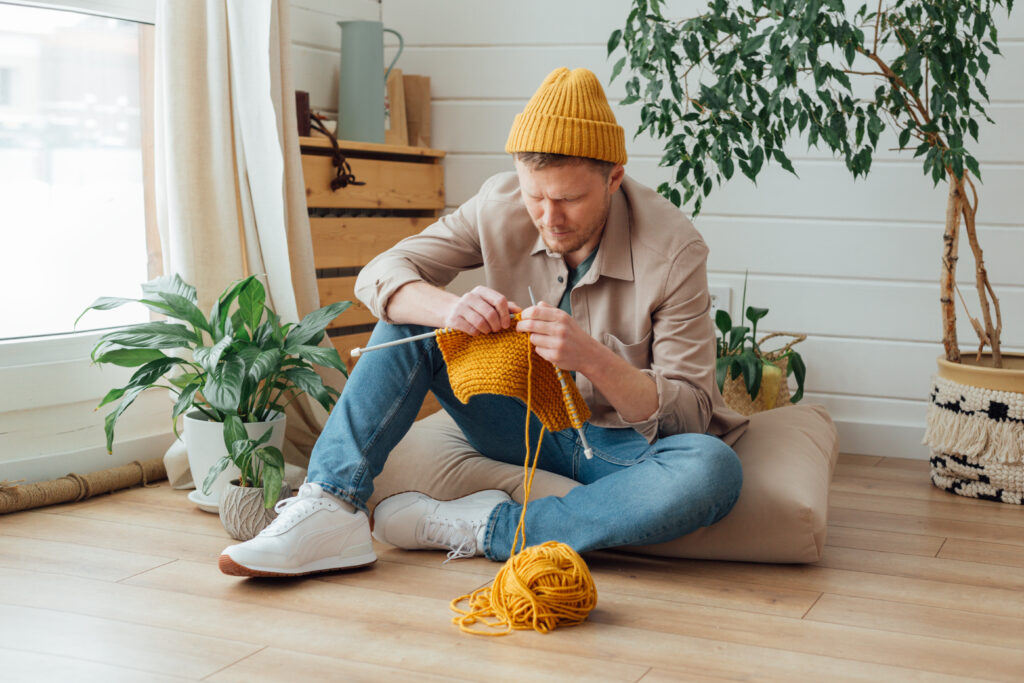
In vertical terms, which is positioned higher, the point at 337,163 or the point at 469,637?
the point at 337,163

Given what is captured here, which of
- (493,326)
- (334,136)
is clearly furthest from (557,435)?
(334,136)

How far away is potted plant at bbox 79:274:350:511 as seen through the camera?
2.14 metres

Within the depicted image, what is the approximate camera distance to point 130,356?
85.5 inches

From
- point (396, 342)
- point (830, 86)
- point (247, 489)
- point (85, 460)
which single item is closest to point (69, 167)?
point (85, 460)

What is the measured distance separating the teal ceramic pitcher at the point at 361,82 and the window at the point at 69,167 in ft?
1.91

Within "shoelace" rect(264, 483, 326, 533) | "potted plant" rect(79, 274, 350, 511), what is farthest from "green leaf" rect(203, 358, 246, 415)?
"shoelace" rect(264, 483, 326, 533)

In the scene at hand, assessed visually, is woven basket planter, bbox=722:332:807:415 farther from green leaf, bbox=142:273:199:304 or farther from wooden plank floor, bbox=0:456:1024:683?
green leaf, bbox=142:273:199:304

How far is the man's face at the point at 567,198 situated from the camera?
1.76 m

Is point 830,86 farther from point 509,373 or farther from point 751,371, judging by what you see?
point 509,373

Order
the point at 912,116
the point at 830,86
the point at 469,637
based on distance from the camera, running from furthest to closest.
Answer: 1. the point at 830,86
2. the point at 912,116
3. the point at 469,637

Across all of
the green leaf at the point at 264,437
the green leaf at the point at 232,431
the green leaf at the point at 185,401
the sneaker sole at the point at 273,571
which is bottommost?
the sneaker sole at the point at 273,571

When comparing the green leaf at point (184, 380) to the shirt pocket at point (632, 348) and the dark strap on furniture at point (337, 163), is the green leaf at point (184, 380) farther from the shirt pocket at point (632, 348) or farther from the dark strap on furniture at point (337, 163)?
the shirt pocket at point (632, 348)

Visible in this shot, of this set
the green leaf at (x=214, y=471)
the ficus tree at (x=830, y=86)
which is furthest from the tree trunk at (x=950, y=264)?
the green leaf at (x=214, y=471)

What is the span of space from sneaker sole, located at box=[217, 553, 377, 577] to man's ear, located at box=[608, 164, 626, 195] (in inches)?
30.0
